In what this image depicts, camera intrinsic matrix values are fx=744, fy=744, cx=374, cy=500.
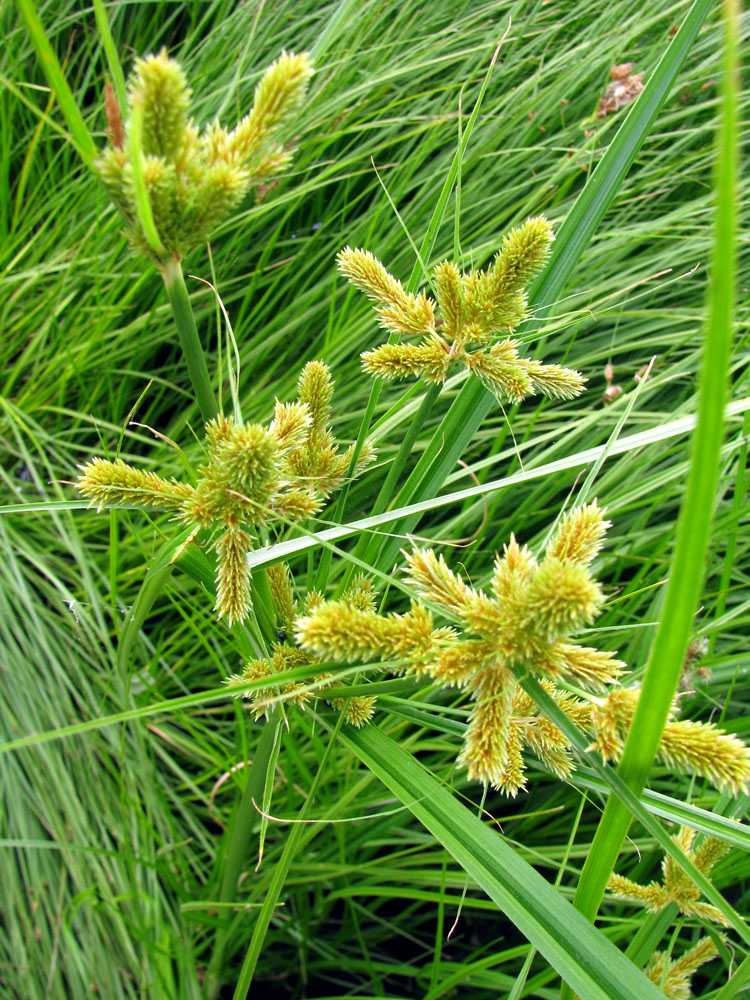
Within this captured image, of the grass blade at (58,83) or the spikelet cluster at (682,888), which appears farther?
the spikelet cluster at (682,888)

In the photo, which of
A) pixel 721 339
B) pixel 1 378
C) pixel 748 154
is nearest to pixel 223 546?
pixel 721 339

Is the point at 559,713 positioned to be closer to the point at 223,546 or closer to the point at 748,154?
the point at 223,546

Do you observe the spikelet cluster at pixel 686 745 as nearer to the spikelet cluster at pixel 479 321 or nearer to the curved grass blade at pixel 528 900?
the curved grass blade at pixel 528 900

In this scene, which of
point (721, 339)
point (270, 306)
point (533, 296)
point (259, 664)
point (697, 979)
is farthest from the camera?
point (270, 306)

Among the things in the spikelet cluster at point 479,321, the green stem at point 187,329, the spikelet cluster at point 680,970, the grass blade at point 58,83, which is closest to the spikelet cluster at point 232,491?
the green stem at point 187,329

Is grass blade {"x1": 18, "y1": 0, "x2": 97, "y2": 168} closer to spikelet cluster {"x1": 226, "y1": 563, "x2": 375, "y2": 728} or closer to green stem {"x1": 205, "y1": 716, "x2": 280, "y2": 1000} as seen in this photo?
spikelet cluster {"x1": 226, "y1": 563, "x2": 375, "y2": 728}
